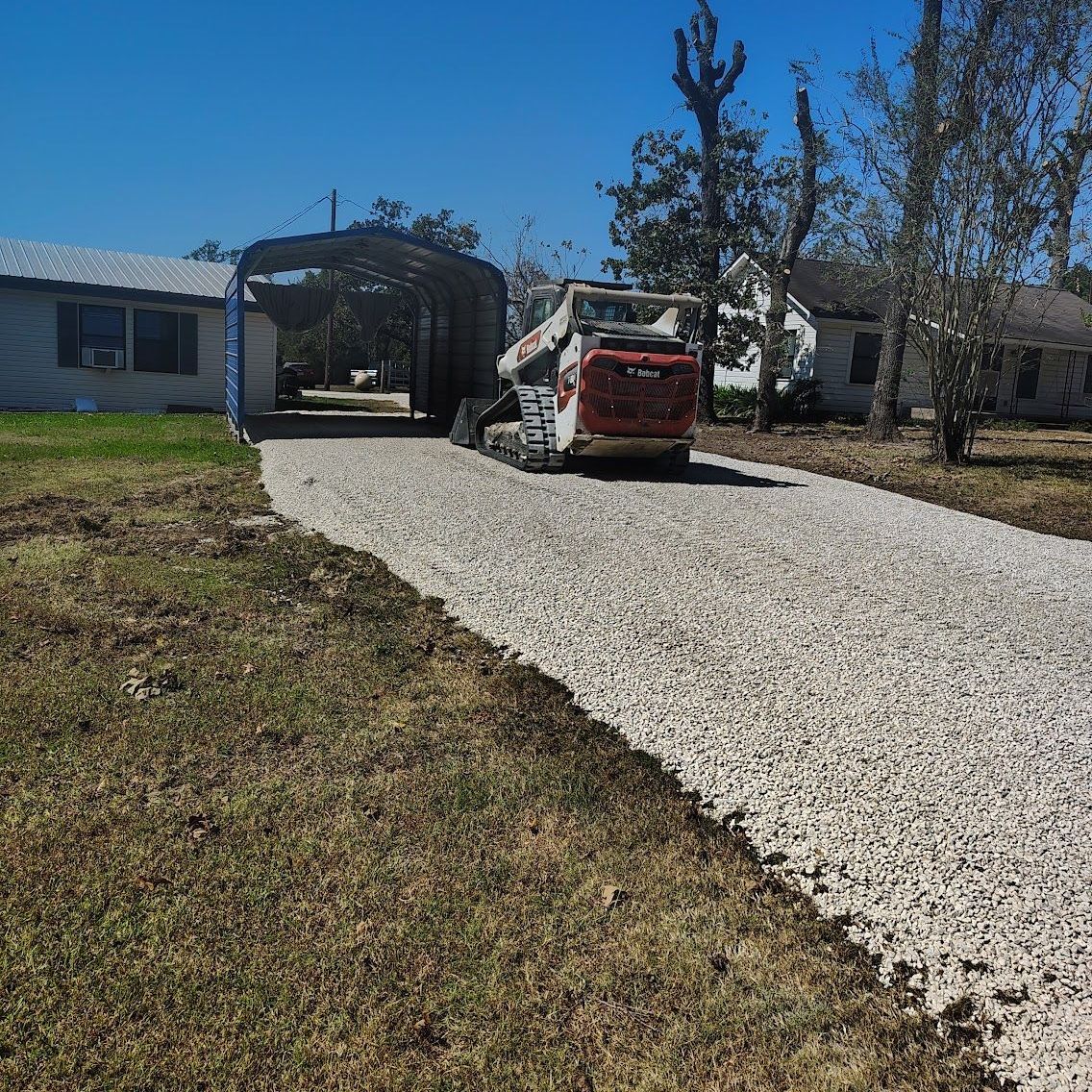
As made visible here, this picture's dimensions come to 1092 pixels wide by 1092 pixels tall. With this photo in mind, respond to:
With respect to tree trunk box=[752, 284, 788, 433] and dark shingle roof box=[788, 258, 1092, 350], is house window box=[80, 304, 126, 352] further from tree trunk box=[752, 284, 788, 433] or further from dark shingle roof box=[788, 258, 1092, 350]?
dark shingle roof box=[788, 258, 1092, 350]

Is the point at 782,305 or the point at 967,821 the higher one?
the point at 782,305

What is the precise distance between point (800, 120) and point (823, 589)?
57.1 ft

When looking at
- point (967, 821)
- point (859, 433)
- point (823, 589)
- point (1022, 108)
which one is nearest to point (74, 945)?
point (967, 821)

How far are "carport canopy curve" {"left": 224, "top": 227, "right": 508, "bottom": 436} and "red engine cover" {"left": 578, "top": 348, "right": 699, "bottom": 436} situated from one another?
6.55 m

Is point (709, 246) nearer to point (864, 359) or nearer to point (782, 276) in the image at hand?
point (782, 276)

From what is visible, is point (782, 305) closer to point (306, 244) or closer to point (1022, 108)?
point (1022, 108)

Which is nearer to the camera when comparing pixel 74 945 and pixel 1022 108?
pixel 74 945

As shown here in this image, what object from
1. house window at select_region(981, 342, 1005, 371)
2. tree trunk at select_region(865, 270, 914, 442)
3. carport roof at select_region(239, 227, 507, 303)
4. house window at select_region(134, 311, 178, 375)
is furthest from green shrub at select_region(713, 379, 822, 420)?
house window at select_region(134, 311, 178, 375)

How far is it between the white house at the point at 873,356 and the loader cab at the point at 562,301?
33.1 ft

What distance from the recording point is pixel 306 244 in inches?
666

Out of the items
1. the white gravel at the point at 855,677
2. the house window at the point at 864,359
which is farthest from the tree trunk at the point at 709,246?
the white gravel at the point at 855,677

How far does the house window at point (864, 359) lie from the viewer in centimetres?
2683

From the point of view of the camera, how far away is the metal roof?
833 inches

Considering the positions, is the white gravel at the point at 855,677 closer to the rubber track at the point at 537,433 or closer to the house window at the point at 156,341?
the rubber track at the point at 537,433
